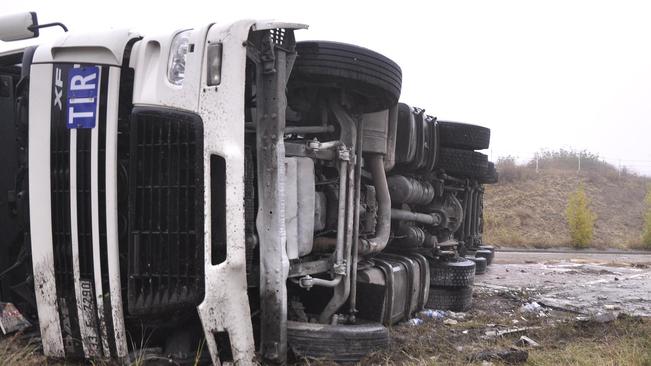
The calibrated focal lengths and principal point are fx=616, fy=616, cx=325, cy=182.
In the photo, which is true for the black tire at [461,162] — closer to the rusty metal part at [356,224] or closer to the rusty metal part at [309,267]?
the rusty metal part at [356,224]

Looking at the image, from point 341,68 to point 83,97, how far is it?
4.21 ft

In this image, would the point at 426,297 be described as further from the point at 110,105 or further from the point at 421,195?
the point at 110,105

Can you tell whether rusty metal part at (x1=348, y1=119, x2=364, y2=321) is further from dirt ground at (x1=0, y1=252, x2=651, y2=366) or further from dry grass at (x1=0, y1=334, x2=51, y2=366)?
dry grass at (x1=0, y1=334, x2=51, y2=366)

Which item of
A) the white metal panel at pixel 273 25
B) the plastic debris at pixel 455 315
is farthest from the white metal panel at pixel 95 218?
the plastic debris at pixel 455 315

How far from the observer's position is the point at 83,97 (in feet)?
9.27

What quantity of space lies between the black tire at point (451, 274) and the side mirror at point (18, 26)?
141 inches

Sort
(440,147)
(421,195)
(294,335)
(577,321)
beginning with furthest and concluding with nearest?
(440,147) < (421,195) < (577,321) < (294,335)

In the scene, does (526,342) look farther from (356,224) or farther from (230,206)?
(230,206)

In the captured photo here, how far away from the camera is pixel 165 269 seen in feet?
8.87

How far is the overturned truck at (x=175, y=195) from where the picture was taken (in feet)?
8.80

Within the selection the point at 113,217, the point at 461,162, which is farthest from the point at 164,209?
the point at 461,162

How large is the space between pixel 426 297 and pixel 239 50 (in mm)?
3079

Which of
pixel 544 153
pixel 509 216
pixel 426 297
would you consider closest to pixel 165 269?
pixel 426 297

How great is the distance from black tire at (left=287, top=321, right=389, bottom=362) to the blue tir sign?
1.36 m
